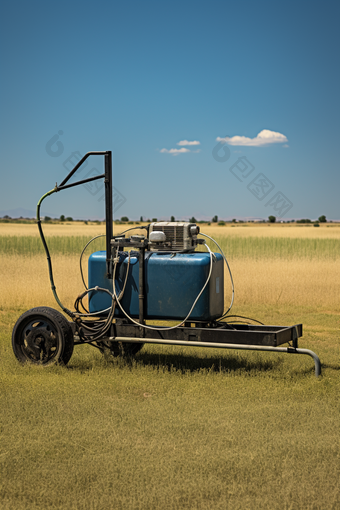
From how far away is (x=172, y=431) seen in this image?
4383mm

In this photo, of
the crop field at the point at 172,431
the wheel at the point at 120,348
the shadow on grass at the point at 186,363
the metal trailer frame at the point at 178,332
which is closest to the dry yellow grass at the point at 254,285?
the crop field at the point at 172,431

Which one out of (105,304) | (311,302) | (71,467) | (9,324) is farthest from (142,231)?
(311,302)

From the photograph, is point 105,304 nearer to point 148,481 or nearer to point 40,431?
point 40,431

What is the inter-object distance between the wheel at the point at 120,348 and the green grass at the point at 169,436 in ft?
1.12

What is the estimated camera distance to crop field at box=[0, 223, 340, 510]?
3.48m

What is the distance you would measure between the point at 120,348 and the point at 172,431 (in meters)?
2.75

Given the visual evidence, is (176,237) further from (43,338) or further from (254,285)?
(254,285)

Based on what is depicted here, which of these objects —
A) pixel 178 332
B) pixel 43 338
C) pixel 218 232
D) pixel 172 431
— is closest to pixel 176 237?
pixel 178 332

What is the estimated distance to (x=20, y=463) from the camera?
12.7 feet

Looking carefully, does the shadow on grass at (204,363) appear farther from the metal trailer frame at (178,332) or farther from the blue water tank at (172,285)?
the blue water tank at (172,285)

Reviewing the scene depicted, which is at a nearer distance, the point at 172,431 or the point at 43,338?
the point at 172,431

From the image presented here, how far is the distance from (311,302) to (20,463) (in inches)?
360

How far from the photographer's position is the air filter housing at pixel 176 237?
20.5 feet

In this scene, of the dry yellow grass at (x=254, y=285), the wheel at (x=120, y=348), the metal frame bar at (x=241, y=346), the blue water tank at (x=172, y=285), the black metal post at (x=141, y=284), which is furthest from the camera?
the dry yellow grass at (x=254, y=285)
